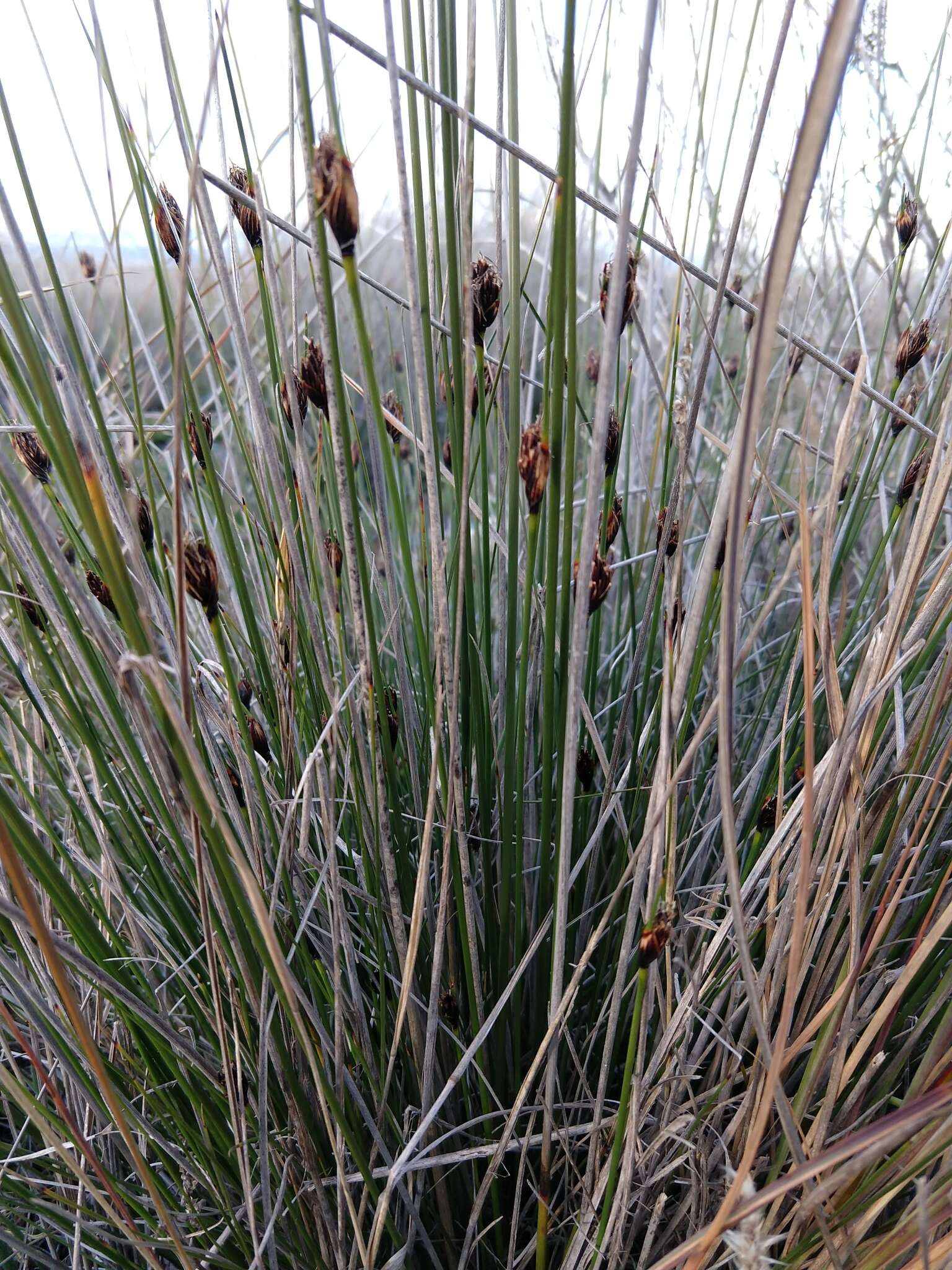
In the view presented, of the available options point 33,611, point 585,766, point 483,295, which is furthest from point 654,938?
point 33,611

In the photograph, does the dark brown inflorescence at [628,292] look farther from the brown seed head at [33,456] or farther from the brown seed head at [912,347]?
the brown seed head at [33,456]

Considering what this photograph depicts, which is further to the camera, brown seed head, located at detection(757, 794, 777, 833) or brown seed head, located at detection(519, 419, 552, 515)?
brown seed head, located at detection(757, 794, 777, 833)

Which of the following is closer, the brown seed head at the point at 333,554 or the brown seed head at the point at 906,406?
the brown seed head at the point at 333,554

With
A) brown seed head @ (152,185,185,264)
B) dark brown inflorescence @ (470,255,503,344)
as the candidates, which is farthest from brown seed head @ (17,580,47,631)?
dark brown inflorescence @ (470,255,503,344)

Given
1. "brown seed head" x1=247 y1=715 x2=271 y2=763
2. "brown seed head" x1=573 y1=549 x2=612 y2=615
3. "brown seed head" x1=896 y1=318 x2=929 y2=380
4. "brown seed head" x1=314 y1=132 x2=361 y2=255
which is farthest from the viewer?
"brown seed head" x1=896 y1=318 x2=929 y2=380

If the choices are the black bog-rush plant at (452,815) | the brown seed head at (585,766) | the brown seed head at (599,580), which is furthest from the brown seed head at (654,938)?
the brown seed head at (585,766)

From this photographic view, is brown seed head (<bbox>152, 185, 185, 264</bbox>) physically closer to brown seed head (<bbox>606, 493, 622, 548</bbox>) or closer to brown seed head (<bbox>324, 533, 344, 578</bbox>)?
brown seed head (<bbox>324, 533, 344, 578</bbox>)
